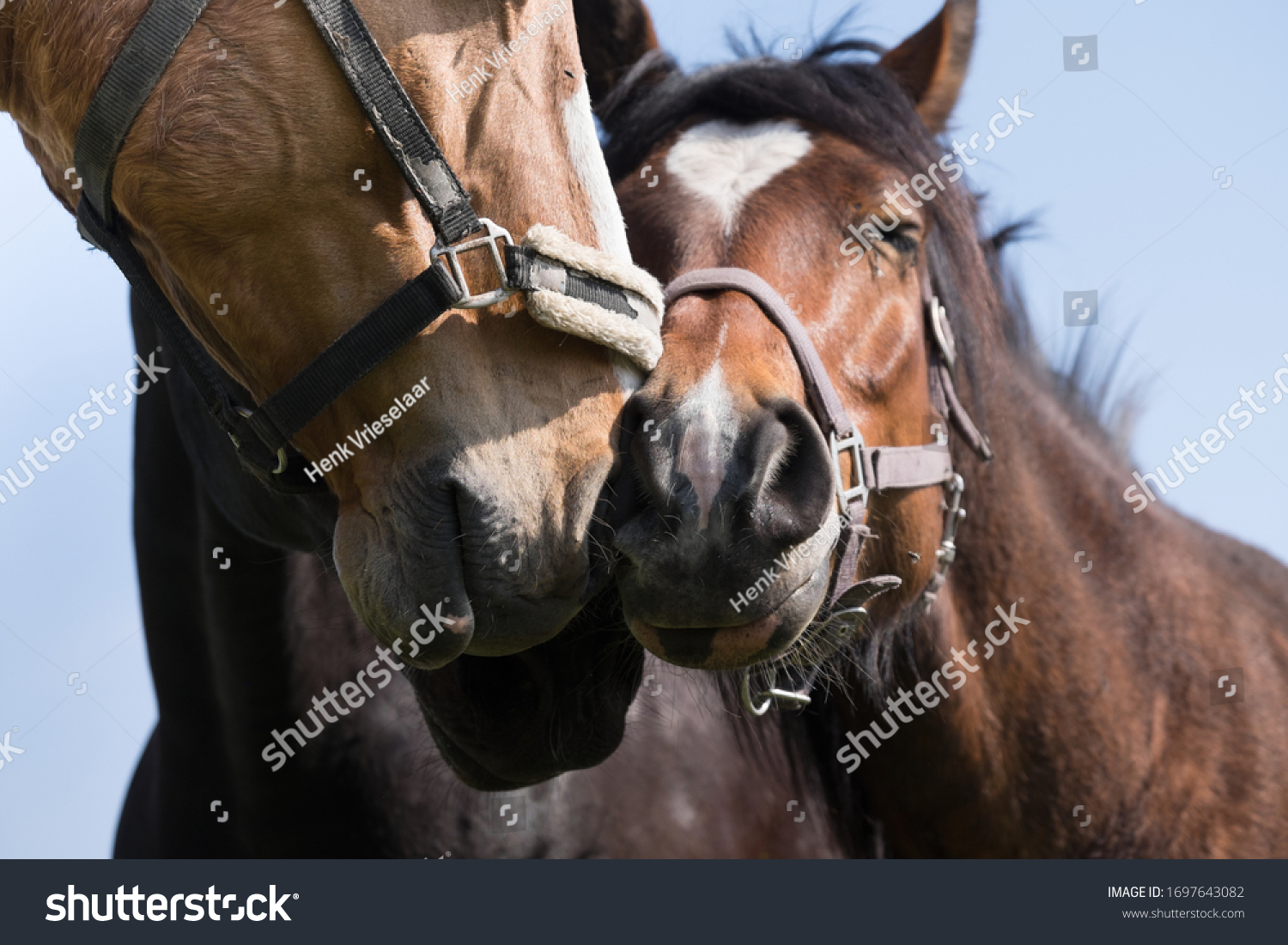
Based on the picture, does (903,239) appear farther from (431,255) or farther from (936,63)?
(431,255)

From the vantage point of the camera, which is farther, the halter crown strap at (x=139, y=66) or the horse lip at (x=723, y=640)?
the horse lip at (x=723, y=640)

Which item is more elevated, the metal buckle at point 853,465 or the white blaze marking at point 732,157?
the white blaze marking at point 732,157

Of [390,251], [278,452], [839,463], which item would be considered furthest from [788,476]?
[278,452]

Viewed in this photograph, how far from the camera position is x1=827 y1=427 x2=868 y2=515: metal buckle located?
195 cm

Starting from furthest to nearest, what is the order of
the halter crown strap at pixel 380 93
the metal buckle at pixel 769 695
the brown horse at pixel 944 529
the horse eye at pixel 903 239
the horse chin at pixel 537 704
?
the horse eye at pixel 903 239 < the brown horse at pixel 944 529 < the metal buckle at pixel 769 695 < the horse chin at pixel 537 704 < the halter crown strap at pixel 380 93

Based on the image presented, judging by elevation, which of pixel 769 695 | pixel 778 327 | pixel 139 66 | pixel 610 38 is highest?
pixel 139 66

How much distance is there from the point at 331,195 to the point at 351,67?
0.55 ft

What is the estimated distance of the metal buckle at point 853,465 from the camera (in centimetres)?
195

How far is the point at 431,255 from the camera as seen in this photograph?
1.50m

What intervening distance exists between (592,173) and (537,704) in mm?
Answer: 896

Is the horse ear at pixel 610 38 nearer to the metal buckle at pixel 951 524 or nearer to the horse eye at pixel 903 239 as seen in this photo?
the horse eye at pixel 903 239

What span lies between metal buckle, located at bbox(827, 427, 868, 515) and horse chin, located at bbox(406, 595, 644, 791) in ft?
1.48

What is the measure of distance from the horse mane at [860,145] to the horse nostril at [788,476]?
688mm

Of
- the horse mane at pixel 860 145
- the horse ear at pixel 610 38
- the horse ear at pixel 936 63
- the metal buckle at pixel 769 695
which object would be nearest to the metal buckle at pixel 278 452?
the metal buckle at pixel 769 695
